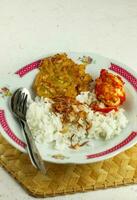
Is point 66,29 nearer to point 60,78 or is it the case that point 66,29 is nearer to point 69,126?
point 60,78

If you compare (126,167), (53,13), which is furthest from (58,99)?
(53,13)

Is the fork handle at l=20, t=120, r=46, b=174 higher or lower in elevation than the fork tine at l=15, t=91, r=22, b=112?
lower

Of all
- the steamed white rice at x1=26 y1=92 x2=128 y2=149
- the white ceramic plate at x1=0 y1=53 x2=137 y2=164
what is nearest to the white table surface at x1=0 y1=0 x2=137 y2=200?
the white ceramic plate at x1=0 y1=53 x2=137 y2=164

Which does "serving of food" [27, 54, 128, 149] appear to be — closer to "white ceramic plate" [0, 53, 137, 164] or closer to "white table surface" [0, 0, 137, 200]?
"white ceramic plate" [0, 53, 137, 164]

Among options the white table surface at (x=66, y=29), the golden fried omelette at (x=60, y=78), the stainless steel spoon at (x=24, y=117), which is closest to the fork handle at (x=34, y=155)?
the stainless steel spoon at (x=24, y=117)

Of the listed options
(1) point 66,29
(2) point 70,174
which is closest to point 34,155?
(2) point 70,174

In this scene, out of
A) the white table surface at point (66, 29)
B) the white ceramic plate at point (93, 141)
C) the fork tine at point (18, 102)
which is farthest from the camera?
the white table surface at point (66, 29)

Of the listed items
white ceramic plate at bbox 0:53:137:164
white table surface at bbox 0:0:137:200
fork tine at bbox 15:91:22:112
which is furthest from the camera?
white table surface at bbox 0:0:137:200

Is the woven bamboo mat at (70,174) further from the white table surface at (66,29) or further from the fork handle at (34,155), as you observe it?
the white table surface at (66,29)
